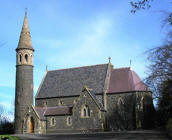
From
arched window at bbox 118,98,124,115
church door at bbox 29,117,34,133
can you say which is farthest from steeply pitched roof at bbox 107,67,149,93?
church door at bbox 29,117,34,133

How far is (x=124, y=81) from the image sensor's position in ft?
144

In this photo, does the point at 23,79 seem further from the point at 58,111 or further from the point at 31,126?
the point at 58,111

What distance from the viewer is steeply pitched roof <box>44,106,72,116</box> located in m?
44.2

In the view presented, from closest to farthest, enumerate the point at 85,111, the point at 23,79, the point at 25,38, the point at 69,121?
the point at 85,111 → the point at 69,121 → the point at 23,79 → the point at 25,38

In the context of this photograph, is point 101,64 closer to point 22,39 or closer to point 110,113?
point 110,113

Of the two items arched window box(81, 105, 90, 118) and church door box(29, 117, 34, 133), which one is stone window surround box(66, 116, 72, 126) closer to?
arched window box(81, 105, 90, 118)

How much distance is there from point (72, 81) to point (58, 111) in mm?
5644

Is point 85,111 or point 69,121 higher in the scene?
point 85,111

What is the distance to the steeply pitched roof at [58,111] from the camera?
145 feet

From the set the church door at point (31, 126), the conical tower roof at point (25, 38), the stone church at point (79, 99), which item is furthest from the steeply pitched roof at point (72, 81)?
the conical tower roof at point (25, 38)

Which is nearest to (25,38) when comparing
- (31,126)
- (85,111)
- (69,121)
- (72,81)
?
(72,81)

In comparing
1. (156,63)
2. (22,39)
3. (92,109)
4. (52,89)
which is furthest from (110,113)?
(156,63)

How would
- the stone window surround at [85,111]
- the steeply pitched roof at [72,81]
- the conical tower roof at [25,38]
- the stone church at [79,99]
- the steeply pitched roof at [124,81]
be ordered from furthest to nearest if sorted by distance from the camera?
1. the conical tower roof at [25,38]
2. the steeply pitched roof at [72,81]
3. the steeply pitched roof at [124,81]
4. the stone window surround at [85,111]
5. the stone church at [79,99]

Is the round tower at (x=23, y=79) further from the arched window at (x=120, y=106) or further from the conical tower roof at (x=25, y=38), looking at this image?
the arched window at (x=120, y=106)
